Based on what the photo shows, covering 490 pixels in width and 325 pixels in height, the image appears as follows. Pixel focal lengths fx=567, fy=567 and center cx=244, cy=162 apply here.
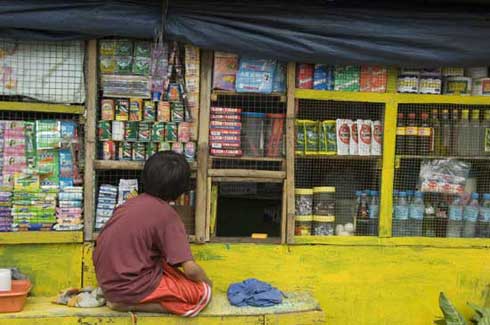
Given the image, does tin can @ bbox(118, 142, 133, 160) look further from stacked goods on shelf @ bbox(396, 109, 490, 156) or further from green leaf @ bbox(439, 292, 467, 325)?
green leaf @ bbox(439, 292, 467, 325)

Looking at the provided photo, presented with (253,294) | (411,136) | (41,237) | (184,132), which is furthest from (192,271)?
(411,136)

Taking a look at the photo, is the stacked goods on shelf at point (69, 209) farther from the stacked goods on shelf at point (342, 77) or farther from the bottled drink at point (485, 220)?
the bottled drink at point (485, 220)

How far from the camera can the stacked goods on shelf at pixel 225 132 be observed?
424 cm

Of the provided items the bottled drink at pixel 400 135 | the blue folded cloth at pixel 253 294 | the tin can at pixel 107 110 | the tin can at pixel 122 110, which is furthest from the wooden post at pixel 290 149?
the tin can at pixel 107 110

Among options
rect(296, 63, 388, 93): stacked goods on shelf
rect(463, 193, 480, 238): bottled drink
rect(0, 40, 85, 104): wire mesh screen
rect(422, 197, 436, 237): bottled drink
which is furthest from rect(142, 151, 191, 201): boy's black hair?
rect(463, 193, 480, 238): bottled drink

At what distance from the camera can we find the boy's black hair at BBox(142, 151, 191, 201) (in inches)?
135

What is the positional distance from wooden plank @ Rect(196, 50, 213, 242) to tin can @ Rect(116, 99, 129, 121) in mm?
541

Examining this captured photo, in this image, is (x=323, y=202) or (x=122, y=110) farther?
(x=323, y=202)

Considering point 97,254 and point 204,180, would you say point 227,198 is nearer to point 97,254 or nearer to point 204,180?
point 204,180

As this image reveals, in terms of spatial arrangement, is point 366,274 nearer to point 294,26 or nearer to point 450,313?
point 450,313

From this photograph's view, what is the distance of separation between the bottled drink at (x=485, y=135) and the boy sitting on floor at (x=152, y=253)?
2490mm

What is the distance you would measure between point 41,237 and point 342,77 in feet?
8.24

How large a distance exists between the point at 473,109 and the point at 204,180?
2.23m

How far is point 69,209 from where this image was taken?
13.4ft
